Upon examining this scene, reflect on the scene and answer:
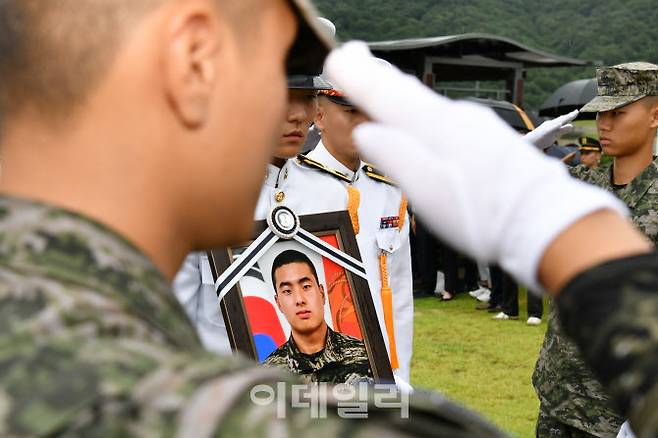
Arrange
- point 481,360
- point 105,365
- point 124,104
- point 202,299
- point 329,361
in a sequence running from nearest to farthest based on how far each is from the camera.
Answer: point 105,365, point 124,104, point 329,361, point 202,299, point 481,360

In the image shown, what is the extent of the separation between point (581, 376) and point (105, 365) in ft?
10.7

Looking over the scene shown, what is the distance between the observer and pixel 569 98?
53.6 feet

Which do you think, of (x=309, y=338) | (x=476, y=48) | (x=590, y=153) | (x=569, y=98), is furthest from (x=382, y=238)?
(x=476, y=48)

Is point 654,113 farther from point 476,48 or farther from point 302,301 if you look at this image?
point 476,48

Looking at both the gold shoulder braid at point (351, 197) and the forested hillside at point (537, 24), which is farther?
the forested hillside at point (537, 24)

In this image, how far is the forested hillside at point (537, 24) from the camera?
24109 millimetres

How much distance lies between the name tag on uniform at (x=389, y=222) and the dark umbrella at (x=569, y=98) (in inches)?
510

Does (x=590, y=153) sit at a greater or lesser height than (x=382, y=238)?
lesser

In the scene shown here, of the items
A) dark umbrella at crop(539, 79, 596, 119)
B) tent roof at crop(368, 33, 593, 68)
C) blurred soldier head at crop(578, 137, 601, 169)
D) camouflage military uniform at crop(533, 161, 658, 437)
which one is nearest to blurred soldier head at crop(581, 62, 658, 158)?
camouflage military uniform at crop(533, 161, 658, 437)

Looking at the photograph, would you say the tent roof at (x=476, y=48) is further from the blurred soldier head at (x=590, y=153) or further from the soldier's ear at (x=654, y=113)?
the soldier's ear at (x=654, y=113)

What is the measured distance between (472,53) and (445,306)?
988 cm

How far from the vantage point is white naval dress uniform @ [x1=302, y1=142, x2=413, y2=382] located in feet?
11.3

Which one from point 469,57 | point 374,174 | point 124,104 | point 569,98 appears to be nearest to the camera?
point 124,104

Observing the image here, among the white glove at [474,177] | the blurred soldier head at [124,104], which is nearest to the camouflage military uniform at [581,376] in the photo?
the white glove at [474,177]
